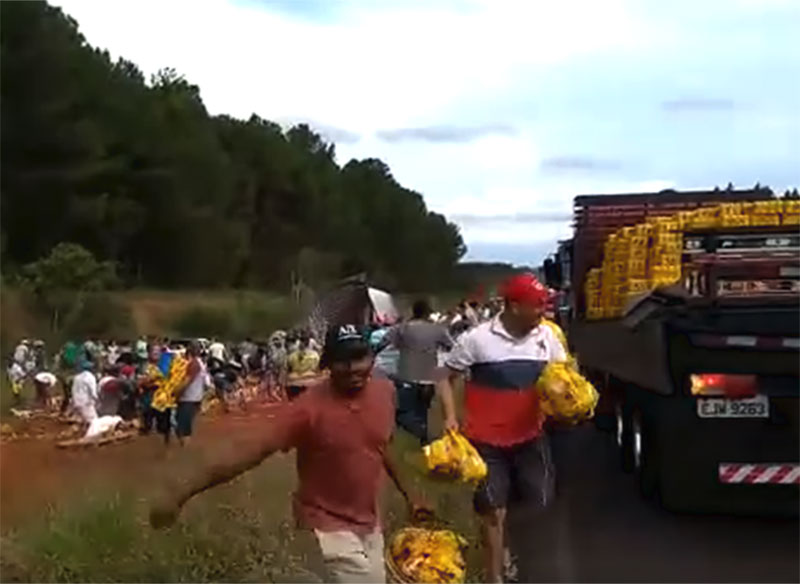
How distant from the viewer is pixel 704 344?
9438 millimetres

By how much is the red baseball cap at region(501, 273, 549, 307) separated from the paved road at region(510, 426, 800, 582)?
168 cm

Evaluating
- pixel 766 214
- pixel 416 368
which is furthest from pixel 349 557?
pixel 416 368

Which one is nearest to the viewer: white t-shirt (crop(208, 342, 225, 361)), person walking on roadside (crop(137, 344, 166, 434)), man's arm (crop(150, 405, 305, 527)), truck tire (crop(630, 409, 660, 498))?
man's arm (crop(150, 405, 305, 527))

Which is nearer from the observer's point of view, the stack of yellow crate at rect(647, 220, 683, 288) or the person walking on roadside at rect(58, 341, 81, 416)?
the stack of yellow crate at rect(647, 220, 683, 288)

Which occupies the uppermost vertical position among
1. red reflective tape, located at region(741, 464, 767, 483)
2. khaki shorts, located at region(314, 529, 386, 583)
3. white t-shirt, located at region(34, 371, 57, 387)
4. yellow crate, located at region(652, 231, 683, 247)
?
yellow crate, located at region(652, 231, 683, 247)

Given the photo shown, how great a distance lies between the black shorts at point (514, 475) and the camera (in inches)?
303

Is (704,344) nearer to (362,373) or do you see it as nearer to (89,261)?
(362,373)

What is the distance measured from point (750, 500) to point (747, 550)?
30cm

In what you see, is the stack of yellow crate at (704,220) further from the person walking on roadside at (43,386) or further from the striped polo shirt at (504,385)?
the person walking on roadside at (43,386)

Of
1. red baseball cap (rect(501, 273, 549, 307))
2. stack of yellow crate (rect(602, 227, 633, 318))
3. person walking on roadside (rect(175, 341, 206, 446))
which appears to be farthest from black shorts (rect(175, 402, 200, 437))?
red baseball cap (rect(501, 273, 549, 307))

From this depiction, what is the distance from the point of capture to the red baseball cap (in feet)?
25.4

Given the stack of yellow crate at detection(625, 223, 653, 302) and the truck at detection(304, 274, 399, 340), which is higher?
the stack of yellow crate at detection(625, 223, 653, 302)

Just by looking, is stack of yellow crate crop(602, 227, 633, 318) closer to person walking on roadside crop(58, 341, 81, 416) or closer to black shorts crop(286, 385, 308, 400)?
black shorts crop(286, 385, 308, 400)

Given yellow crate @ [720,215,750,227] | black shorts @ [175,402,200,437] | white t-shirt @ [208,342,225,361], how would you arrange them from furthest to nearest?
white t-shirt @ [208,342,225,361]
black shorts @ [175,402,200,437]
yellow crate @ [720,215,750,227]
